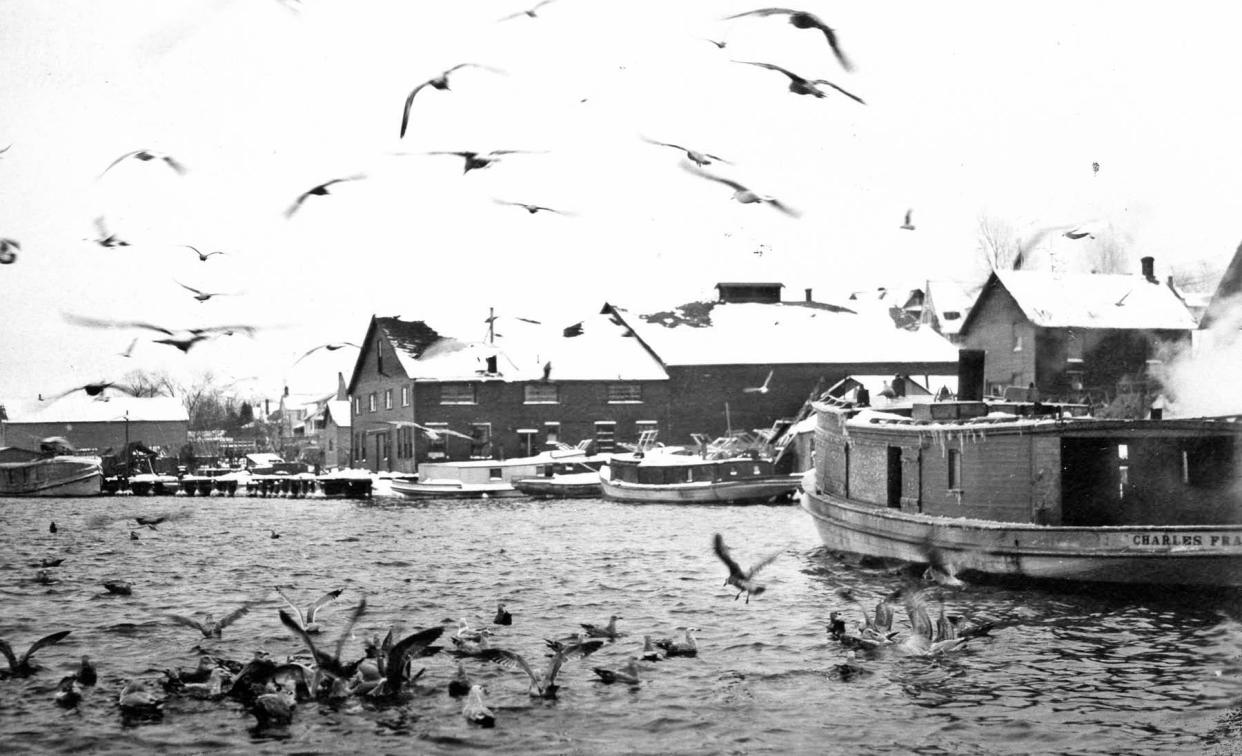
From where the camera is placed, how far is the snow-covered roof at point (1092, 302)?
64.4 meters

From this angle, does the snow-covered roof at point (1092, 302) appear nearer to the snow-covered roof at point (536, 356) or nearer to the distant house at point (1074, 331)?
the distant house at point (1074, 331)

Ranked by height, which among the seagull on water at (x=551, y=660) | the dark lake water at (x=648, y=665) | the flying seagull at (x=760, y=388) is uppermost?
the flying seagull at (x=760, y=388)

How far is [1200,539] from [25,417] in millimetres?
104346

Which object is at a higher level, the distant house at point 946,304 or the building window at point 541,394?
the distant house at point 946,304

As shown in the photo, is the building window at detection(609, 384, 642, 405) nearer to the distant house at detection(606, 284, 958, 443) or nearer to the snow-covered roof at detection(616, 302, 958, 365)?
the distant house at detection(606, 284, 958, 443)

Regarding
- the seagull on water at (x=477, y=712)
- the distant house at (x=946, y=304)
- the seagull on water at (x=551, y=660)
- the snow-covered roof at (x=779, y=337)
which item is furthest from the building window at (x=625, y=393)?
the seagull on water at (x=477, y=712)

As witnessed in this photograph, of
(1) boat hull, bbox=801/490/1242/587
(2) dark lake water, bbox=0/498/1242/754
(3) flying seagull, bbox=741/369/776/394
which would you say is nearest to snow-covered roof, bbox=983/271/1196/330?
(3) flying seagull, bbox=741/369/776/394

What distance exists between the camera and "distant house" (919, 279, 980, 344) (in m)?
105

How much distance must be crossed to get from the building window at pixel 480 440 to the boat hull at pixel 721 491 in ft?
52.1

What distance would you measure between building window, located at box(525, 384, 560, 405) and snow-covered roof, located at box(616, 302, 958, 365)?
21.9ft

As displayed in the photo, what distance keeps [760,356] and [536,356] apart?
12609 millimetres

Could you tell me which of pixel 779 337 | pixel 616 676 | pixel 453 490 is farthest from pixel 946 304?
pixel 616 676

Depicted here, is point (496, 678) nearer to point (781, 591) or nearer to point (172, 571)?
point (781, 591)

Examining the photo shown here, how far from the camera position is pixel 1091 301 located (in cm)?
6612
